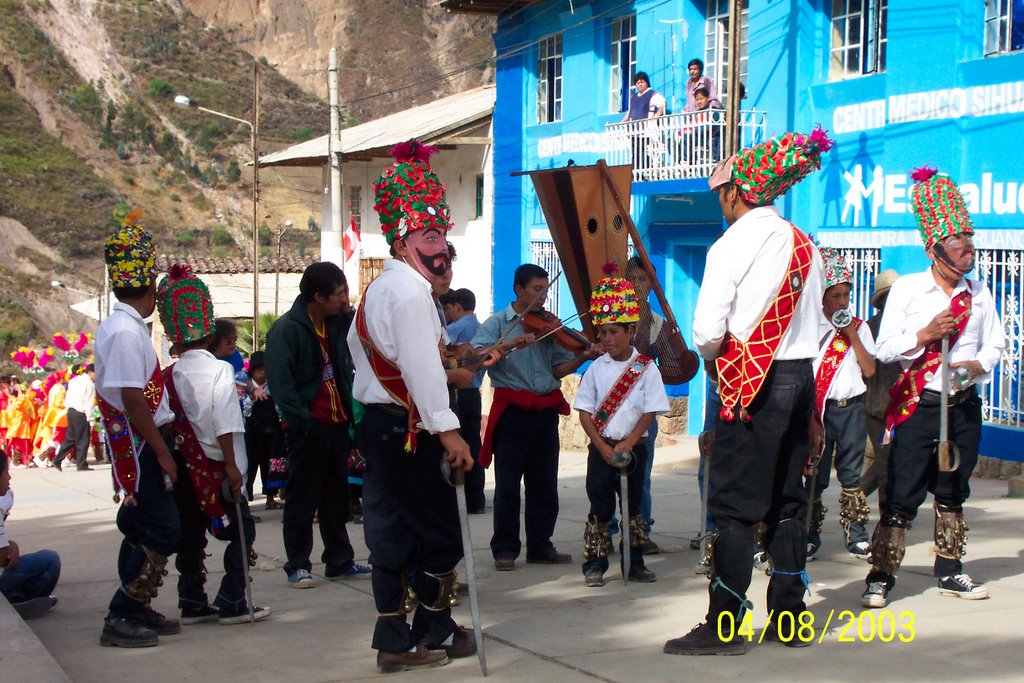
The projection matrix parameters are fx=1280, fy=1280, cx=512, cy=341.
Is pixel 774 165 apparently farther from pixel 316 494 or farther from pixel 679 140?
pixel 679 140

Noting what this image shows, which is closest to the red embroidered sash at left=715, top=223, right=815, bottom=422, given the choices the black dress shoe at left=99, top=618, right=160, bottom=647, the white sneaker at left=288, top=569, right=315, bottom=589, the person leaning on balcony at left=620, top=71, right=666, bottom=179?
the black dress shoe at left=99, top=618, right=160, bottom=647

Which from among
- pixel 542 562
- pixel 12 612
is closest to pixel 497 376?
pixel 542 562

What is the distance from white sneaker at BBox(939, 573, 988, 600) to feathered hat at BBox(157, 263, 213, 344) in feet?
13.1

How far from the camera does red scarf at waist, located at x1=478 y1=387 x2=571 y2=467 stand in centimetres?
787

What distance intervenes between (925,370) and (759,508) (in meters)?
1.60

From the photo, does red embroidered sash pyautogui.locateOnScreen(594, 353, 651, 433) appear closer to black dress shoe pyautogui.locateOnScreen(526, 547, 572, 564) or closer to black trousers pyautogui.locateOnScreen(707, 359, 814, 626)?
black dress shoe pyautogui.locateOnScreen(526, 547, 572, 564)

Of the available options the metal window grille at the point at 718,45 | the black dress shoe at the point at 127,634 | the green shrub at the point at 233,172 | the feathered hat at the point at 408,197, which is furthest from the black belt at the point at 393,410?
the green shrub at the point at 233,172

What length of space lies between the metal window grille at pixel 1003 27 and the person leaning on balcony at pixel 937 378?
7.05 metres

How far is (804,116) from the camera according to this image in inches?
622

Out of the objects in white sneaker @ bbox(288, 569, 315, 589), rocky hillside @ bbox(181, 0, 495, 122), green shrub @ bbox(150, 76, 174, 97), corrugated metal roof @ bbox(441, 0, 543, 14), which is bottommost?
white sneaker @ bbox(288, 569, 315, 589)

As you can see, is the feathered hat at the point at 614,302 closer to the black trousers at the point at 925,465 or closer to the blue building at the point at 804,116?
the black trousers at the point at 925,465

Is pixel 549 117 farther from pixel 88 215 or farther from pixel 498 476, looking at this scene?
pixel 88 215

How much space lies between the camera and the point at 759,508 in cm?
543

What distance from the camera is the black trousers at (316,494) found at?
24.8ft
